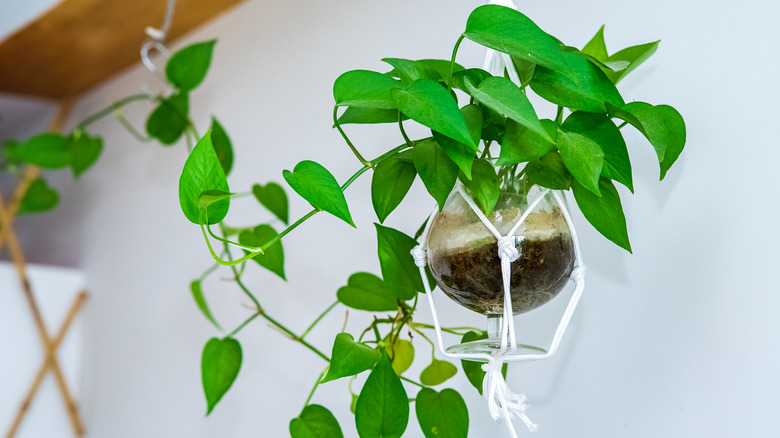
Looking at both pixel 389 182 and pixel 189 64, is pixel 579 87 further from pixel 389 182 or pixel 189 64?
pixel 189 64

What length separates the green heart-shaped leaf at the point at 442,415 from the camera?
30.1 inches

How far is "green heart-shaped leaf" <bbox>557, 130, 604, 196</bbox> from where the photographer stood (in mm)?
596

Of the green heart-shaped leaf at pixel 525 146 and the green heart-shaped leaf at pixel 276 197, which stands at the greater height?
the green heart-shaped leaf at pixel 525 146

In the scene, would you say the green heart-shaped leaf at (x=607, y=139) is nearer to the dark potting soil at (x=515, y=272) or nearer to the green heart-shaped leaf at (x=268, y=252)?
the dark potting soil at (x=515, y=272)

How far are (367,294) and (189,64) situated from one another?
0.52m

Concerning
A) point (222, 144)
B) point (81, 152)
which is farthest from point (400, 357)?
point (81, 152)

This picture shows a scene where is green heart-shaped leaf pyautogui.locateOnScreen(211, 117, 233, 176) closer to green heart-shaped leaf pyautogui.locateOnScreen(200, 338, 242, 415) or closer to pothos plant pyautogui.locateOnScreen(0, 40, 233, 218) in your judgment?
pothos plant pyautogui.locateOnScreen(0, 40, 233, 218)

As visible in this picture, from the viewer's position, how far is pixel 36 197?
1660 millimetres

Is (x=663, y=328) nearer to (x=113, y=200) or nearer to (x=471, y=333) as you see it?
(x=471, y=333)

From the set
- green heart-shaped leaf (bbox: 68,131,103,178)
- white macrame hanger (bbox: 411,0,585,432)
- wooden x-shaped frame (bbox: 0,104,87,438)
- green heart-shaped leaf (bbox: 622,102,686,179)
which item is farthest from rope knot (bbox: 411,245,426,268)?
wooden x-shaped frame (bbox: 0,104,87,438)

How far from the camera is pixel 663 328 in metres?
0.83

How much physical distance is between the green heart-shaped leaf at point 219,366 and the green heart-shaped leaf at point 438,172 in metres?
0.43

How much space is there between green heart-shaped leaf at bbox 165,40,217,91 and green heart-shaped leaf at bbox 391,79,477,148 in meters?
0.65

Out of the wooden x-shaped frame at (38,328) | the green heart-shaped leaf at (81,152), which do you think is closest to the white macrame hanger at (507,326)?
the green heart-shaped leaf at (81,152)
